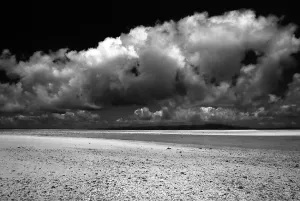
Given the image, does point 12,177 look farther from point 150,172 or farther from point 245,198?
point 245,198

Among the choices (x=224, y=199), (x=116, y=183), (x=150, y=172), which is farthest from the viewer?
(x=150, y=172)

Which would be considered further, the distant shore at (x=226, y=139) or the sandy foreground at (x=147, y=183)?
the distant shore at (x=226, y=139)

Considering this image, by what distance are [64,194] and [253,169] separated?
31.7ft

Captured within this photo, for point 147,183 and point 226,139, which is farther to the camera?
point 226,139

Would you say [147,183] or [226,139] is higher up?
[147,183]

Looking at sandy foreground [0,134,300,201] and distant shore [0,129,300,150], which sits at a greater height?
sandy foreground [0,134,300,201]

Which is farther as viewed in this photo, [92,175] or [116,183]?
[92,175]

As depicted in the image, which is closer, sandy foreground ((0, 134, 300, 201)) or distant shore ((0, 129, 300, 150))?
sandy foreground ((0, 134, 300, 201))

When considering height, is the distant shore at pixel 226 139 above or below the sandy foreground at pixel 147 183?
below

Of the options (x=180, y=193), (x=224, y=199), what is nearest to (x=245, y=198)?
(x=224, y=199)

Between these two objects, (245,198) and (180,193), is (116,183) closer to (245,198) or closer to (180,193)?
(180,193)

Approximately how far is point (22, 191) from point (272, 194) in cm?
871

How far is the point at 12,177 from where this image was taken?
10055 millimetres

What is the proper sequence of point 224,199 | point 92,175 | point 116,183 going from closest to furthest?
point 224,199, point 116,183, point 92,175
